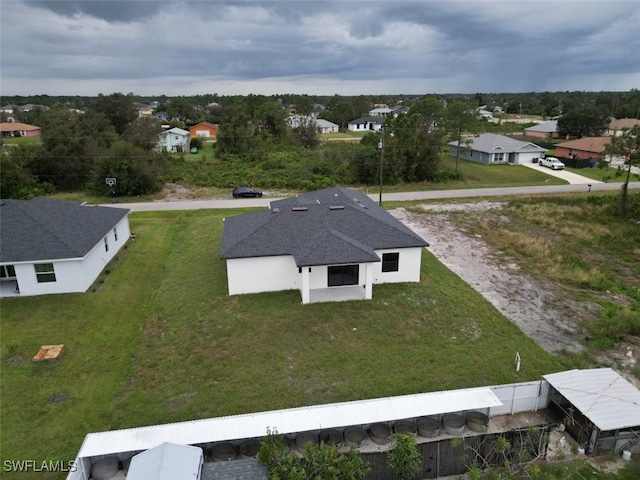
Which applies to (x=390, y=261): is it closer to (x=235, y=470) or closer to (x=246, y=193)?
(x=235, y=470)

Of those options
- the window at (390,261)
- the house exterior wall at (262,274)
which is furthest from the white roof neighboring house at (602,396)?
the house exterior wall at (262,274)

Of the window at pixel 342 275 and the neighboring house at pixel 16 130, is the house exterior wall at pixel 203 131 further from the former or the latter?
the window at pixel 342 275

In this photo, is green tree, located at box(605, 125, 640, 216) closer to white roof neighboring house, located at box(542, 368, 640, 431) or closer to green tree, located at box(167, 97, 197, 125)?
white roof neighboring house, located at box(542, 368, 640, 431)

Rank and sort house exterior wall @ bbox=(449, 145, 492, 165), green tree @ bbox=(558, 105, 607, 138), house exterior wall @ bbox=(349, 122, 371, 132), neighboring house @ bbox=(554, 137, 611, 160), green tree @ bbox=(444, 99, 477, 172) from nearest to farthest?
green tree @ bbox=(444, 99, 477, 172)
neighboring house @ bbox=(554, 137, 611, 160)
house exterior wall @ bbox=(449, 145, 492, 165)
green tree @ bbox=(558, 105, 607, 138)
house exterior wall @ bbox=(349, 122, 371, 132)

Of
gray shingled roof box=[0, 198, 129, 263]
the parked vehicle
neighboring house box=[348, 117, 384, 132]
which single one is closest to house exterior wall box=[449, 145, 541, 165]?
the parked vehicle

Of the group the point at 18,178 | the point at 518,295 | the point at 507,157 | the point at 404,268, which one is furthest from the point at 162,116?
the point at 518,295

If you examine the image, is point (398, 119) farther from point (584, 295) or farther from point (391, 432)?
point (391, 432)
